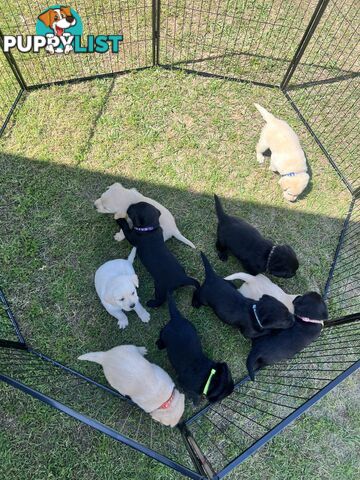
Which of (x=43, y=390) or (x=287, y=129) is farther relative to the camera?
(x=287, y=129)

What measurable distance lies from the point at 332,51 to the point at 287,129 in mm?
2232

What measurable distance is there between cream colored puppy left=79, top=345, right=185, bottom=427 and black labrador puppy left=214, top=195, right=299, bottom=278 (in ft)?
4.12

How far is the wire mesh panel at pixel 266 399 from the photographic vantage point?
3277 millimetres

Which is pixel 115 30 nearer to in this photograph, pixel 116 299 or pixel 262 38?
Answer: pixel 262 38

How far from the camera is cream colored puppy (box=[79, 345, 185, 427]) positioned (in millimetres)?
2832

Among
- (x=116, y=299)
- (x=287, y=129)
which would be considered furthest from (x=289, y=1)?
(x=116, y=299)

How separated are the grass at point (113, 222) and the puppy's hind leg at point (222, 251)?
0.08m

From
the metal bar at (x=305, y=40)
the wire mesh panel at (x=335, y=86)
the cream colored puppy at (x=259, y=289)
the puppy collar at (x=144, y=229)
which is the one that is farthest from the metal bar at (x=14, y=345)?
the metal bar at (x=305, y=40)

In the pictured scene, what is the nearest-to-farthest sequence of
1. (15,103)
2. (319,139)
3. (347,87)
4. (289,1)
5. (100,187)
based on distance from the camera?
1. (100,187)
2. (15,103)
3. (319,139)
4. (347,87)
5. (289,1)

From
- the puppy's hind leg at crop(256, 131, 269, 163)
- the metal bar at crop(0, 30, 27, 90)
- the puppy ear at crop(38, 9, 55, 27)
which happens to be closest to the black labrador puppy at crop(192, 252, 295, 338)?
the puppy's hind leg at crop(256, 131, 269, 163)

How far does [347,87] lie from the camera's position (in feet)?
16.8

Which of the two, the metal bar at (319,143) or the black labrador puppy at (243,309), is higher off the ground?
the metal bar at (319,143)

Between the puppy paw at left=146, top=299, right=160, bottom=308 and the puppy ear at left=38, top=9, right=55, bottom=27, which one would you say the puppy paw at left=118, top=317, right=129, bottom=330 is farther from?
the puppy ear at left=38, top=9, right=55, bottom=27

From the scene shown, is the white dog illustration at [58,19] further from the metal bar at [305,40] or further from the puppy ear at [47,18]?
the metal bar at [305,40]
